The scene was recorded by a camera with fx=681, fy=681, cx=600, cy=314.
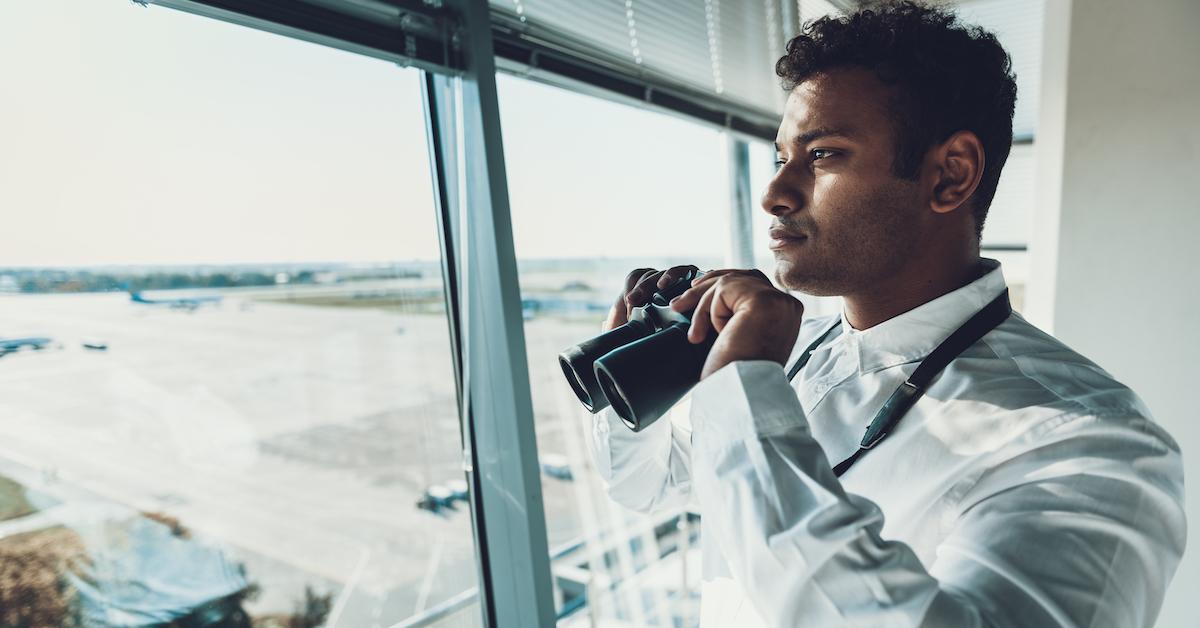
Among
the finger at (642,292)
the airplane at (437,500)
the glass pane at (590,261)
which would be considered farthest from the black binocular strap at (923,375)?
the airplane at (437,500)

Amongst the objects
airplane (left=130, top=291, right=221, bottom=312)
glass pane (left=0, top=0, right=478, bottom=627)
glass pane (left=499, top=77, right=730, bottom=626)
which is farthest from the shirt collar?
airplane (left=130, top=291, right=221, bottom=312)

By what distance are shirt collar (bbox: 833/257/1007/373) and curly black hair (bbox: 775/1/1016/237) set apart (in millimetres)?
152

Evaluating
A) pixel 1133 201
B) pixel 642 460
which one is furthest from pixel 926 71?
pixel 1133 201

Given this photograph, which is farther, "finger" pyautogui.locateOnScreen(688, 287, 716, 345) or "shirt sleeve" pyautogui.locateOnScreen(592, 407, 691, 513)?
"shirt sleeve" pyautogui.locateOnScreen(592, 407, 691, 513)

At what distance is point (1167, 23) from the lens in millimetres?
2027

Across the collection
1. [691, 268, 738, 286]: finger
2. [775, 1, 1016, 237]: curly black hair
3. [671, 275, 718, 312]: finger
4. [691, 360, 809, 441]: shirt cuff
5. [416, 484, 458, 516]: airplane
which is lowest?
[416, 484, 458, 516]: airplane

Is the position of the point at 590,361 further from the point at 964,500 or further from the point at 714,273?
the point at 964,500

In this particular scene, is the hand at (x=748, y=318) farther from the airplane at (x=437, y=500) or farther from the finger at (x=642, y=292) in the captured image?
the airplane at (x=437, y=500)

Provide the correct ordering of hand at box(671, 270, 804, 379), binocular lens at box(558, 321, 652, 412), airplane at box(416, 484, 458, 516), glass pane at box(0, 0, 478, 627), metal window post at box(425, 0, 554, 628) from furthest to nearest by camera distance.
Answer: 1. airplane at box(416, 484, 458, 516)
2. metal window post at box(425, 0, 554, 628)
3. glass pane at box(0, 0, 478, 627)
4. binocular lens at box(558, 321, 652, 412)
5. hand at box(671, 270, 804, 379)

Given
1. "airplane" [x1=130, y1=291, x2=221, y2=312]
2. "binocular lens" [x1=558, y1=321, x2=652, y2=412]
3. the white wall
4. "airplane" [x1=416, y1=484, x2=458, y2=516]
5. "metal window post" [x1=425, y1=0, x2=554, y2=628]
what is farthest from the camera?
the white wall

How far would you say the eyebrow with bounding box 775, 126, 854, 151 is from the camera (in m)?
1.00

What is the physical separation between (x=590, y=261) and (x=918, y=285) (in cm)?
128

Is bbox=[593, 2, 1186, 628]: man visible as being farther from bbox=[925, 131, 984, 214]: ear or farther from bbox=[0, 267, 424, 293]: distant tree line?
bbox=[0, 267, 424, 293]: distant tree line

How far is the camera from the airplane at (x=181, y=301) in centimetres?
121
